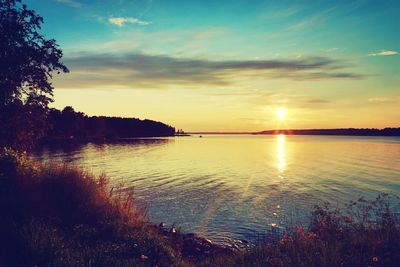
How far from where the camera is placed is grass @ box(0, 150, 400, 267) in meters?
10.1

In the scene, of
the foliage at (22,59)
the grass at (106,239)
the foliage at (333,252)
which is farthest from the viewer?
the foliage at (22,59)

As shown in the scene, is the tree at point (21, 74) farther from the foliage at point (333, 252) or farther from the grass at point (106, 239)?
the foliage at point (333, 252)

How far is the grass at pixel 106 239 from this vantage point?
10.1 m

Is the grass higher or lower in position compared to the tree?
lower

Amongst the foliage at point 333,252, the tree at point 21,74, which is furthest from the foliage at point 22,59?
the foliage at point 333,252

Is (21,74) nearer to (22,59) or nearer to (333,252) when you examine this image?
(22,59)

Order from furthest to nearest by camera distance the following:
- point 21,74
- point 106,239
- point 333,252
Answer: point 21,74 → point 106,239 → point 333,252

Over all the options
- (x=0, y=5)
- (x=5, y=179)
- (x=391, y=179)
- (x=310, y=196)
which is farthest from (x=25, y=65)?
(x=391, y=179)

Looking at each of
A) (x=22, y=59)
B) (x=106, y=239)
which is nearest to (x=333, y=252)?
(x=106, y=239)

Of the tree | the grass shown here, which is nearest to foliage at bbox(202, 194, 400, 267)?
the grass

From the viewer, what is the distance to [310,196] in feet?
106

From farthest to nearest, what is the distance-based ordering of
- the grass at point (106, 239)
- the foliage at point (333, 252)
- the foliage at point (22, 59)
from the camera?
the foliage at point (22, 59)
the grass at point (106, 239)
the foliage at point (333, 252)

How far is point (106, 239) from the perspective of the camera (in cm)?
1274

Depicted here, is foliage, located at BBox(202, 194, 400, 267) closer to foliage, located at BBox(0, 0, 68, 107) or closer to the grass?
the grass
